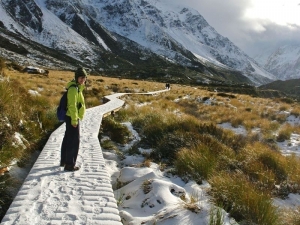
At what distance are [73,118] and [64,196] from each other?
1.70 metres

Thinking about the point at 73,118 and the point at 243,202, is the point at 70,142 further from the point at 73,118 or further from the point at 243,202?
the point at 243,202

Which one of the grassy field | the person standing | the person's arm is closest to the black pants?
the person standing

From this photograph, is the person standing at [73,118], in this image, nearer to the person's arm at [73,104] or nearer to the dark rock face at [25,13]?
A: the person's arm at [73,104]

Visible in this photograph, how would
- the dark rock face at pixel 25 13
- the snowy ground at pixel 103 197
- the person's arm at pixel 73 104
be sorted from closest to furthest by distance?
the snowy ground at pixel 103 197, the person's arm at pixel 73 104, the dark rock face at pixel 25 13

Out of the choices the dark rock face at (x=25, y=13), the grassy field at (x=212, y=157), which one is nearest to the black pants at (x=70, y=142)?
the grassy field at (x=212, y=157)

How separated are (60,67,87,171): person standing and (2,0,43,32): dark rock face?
191m

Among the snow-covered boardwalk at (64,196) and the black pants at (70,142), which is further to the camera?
the black pants at (70,142)

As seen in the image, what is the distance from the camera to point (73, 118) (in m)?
5.73

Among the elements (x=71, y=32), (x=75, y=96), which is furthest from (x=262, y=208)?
(x=71, y=32)

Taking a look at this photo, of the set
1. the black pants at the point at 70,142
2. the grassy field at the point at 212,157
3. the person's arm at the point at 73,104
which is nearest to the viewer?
the grassy field at the point at 212,157

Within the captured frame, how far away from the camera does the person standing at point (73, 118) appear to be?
5762 millimetres

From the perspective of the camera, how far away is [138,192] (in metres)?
5.39

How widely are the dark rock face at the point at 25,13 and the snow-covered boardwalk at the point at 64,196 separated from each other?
191102mm

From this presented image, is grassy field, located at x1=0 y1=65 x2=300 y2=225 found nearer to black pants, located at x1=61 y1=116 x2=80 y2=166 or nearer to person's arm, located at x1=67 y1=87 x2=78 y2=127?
black pants, located at x1=61 y1=116 x2=80 y2=166
